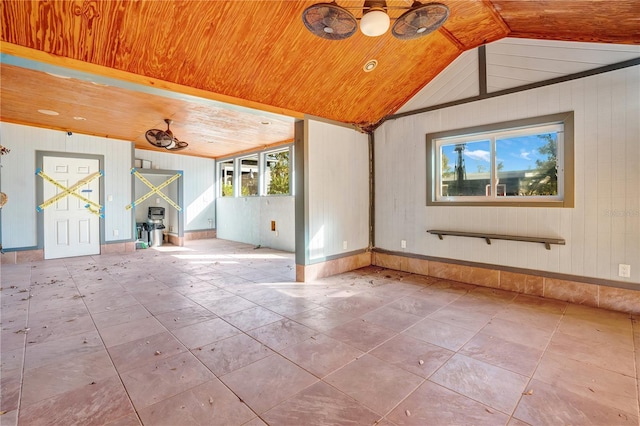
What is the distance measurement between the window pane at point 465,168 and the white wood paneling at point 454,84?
2.39 feet

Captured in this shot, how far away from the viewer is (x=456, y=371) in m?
2.15

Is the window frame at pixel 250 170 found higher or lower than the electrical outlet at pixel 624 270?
higher

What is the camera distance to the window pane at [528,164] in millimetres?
3770

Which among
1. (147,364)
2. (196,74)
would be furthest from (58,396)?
(196,74)

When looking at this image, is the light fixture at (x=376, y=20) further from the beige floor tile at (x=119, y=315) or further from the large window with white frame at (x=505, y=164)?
the beige floor tile at (x=119, y=315)

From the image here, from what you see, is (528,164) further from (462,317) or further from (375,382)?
(375,382)

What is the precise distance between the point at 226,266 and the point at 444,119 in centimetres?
460

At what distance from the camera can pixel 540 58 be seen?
3664 mm

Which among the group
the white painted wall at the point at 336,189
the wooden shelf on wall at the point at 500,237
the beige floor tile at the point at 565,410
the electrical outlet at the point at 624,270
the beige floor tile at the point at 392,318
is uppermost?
the white painted wall at the point at 336,189

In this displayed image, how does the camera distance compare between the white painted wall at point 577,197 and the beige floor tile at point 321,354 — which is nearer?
the beige floor tile at point 321,354

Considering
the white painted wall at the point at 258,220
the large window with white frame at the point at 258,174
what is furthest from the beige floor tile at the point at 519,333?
the large window with white frame at the point at 258,174

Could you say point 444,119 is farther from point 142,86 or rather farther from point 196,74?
point 142,86

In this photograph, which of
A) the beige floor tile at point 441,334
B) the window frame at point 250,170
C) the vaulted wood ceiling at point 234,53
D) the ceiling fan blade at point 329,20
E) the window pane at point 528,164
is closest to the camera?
the ceiling fan blade at point 329,20

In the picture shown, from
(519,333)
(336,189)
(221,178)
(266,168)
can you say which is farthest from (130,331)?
(221,178)
